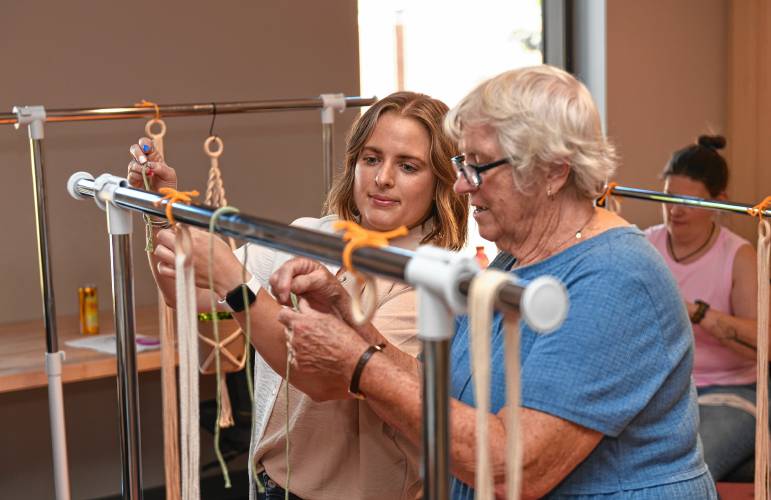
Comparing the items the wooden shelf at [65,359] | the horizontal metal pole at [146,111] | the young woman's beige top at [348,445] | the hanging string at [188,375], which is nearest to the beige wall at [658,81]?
the horizontal metal pole at [146,111]

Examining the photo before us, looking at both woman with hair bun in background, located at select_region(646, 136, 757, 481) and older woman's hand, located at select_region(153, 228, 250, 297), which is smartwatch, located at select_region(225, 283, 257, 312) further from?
woman with hair bun in background, located at select_region(646, 136, 757, 481)

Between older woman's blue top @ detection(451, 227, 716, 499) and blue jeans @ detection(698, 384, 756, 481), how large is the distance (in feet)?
4.89

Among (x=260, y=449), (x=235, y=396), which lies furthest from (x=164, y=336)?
(x=235, y=396)

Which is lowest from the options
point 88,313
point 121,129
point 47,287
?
point 88,313

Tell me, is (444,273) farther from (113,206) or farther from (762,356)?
(762,356)

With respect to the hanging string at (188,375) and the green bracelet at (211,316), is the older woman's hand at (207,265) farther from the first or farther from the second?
the green bracelet at (211,316)

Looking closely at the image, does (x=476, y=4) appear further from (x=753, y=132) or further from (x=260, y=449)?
(x=260, y=449)

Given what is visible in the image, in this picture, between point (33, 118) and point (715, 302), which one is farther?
point (715, 302)

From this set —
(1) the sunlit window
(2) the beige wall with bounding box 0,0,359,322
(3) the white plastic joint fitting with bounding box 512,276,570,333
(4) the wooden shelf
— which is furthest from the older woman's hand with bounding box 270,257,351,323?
(1) the sunlit window

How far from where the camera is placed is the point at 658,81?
13.7 feet

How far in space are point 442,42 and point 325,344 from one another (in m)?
2.93

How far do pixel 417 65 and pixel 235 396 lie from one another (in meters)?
1.53

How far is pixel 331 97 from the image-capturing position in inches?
113

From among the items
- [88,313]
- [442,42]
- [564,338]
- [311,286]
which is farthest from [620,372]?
[442,42]
